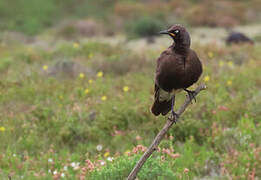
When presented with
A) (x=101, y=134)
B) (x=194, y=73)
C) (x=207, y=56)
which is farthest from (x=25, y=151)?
(x=207, y=56)

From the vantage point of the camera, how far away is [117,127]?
16.7 feet

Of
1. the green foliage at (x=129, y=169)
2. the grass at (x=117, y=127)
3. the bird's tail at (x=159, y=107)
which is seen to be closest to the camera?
the green foliage at (x=129, y=169)

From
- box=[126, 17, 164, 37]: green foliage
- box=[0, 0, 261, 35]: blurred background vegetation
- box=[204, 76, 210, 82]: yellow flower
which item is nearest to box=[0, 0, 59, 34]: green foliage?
box=[0, 0, 261, 35]: blurred background vegetation

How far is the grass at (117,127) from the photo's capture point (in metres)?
3.88

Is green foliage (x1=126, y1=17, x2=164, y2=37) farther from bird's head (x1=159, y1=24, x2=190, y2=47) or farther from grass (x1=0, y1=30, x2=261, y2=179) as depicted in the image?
bird's head (x1=159, y1=24, x2=190, y2=47)

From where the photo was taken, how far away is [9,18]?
82.4 feet

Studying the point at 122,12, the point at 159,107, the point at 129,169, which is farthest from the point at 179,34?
the point at 122,12

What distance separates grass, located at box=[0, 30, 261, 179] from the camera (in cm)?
388

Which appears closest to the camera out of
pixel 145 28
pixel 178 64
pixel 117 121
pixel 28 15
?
pixel 178 64

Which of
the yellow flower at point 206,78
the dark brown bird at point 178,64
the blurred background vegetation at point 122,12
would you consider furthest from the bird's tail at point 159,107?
the blurred background vegetation at point 122,12

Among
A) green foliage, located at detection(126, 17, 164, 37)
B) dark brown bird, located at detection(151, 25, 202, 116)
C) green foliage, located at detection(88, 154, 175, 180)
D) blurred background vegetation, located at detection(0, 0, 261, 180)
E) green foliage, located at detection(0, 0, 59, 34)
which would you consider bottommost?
green foliage, located at detection(0, 0, 59, 34)

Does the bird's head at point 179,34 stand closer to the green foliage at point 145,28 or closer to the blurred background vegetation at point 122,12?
the green foliage at point 145,28

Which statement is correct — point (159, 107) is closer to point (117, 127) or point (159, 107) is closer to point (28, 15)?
point (117, 127)

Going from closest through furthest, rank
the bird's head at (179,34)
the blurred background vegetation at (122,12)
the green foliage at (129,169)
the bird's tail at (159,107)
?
the bird's head at (179,34), the green foliage at (129,169), the bird's tail at (159,107), the blurred background vegetation at (122,12)
